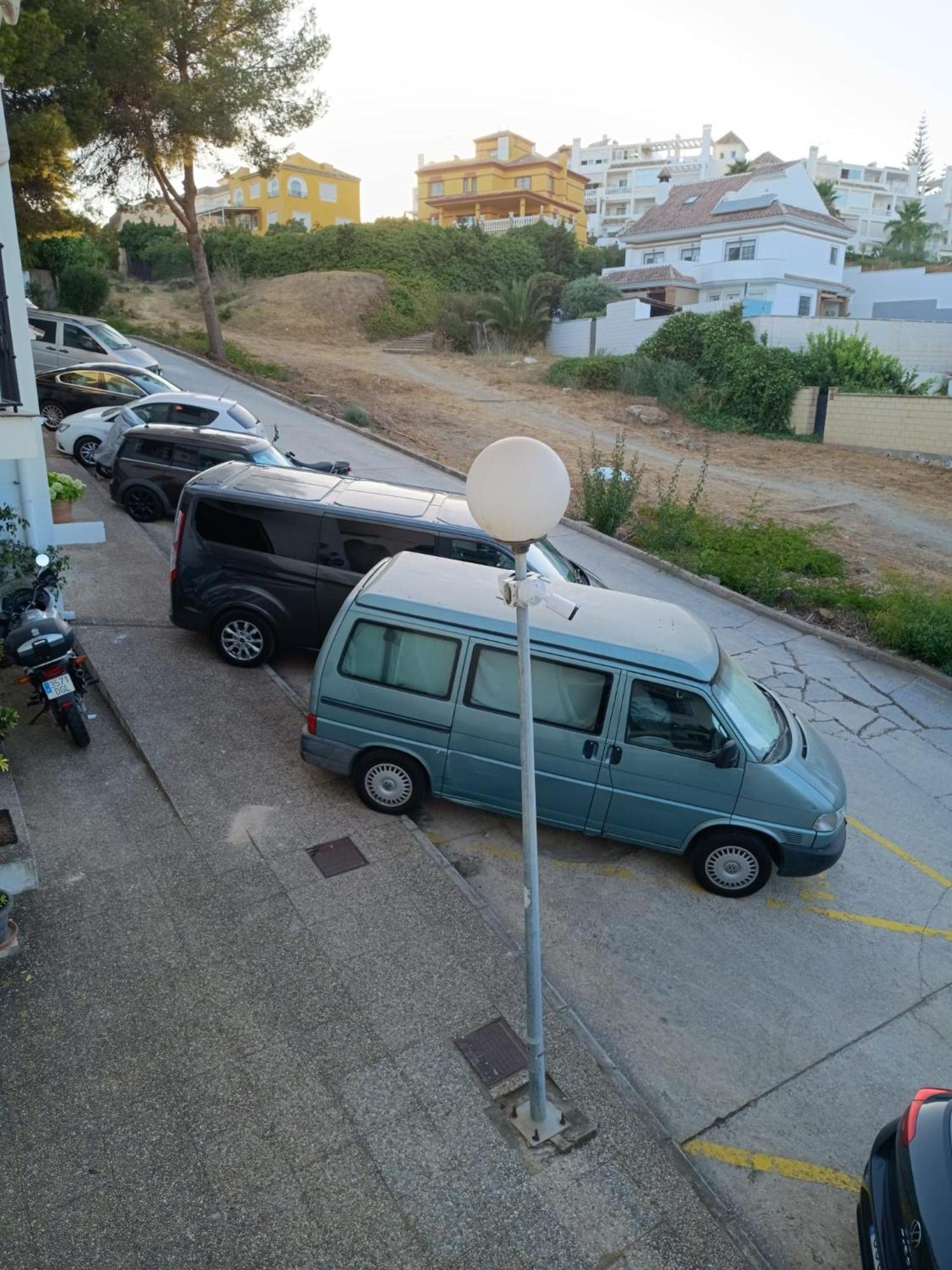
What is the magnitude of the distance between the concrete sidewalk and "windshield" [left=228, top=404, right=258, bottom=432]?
8.66 metres

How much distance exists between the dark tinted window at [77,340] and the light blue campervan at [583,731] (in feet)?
50.5

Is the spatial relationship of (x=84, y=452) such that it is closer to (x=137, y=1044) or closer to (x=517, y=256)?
(x=137, y=1044)

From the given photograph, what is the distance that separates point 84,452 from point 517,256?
118 ft

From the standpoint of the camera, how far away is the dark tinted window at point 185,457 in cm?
1212

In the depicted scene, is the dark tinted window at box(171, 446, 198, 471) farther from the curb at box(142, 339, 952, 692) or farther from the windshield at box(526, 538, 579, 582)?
the windshield at box(526, 538, 579, 582)

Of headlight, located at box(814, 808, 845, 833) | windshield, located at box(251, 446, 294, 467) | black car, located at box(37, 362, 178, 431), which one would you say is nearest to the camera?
headlight, located at box(814, 808, 845, 833)

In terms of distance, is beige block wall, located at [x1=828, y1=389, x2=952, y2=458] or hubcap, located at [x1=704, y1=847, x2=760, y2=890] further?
beige block wall, located at [x1=828, y1=389, x2=952, y2=458]

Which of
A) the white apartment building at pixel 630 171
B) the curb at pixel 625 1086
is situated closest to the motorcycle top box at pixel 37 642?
the curb at pixel 625 1086

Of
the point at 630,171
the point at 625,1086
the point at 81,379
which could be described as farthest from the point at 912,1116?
the point at 630,171

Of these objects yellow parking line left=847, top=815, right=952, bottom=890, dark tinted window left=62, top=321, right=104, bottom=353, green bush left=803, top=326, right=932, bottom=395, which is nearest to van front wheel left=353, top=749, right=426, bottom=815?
yellow parking line left=847, top=815, right=952, bottom=890

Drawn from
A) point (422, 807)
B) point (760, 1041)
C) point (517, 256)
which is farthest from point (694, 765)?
point (517, 256)

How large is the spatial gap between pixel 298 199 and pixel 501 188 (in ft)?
56.2

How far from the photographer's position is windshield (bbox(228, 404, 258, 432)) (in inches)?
557

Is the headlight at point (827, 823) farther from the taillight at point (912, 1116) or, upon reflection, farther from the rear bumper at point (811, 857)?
the taillight at point (912, 1116)
